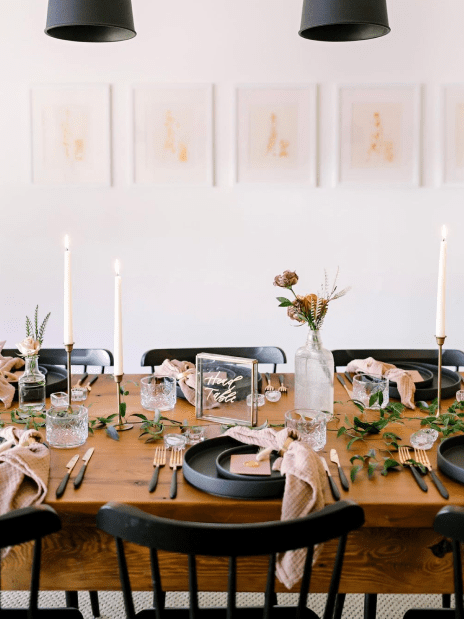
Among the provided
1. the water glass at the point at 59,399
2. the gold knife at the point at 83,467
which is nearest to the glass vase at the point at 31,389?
the water glass at the point at 59,399

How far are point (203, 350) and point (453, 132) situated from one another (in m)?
1.84

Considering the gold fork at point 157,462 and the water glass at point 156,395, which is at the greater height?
the water glass at point 156,395

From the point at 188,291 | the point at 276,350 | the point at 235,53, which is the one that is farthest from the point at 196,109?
the point at 276,350

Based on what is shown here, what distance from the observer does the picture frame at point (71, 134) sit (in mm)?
3498

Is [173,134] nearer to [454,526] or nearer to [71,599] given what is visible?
[71,599]

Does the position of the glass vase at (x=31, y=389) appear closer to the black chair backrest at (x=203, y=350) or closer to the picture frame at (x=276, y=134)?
the black chair backrest at (x=203, y=350)

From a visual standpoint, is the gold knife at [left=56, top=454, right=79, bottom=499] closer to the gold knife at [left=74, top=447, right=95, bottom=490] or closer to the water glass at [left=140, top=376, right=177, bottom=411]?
the gold knife at [left=74, top=447, right=95, bottom=490]

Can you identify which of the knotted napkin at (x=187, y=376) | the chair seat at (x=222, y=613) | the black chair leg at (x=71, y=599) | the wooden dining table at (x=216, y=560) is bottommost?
the black chair leg at (x=71, y=599)

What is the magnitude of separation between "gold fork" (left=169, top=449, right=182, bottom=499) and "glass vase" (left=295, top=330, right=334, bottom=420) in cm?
47

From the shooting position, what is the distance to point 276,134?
3.50 m

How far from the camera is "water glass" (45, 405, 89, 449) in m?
1.67

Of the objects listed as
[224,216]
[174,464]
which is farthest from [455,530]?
[224,216]

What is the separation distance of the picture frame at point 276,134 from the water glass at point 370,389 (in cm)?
172

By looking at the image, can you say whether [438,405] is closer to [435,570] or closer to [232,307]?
[435,570]
